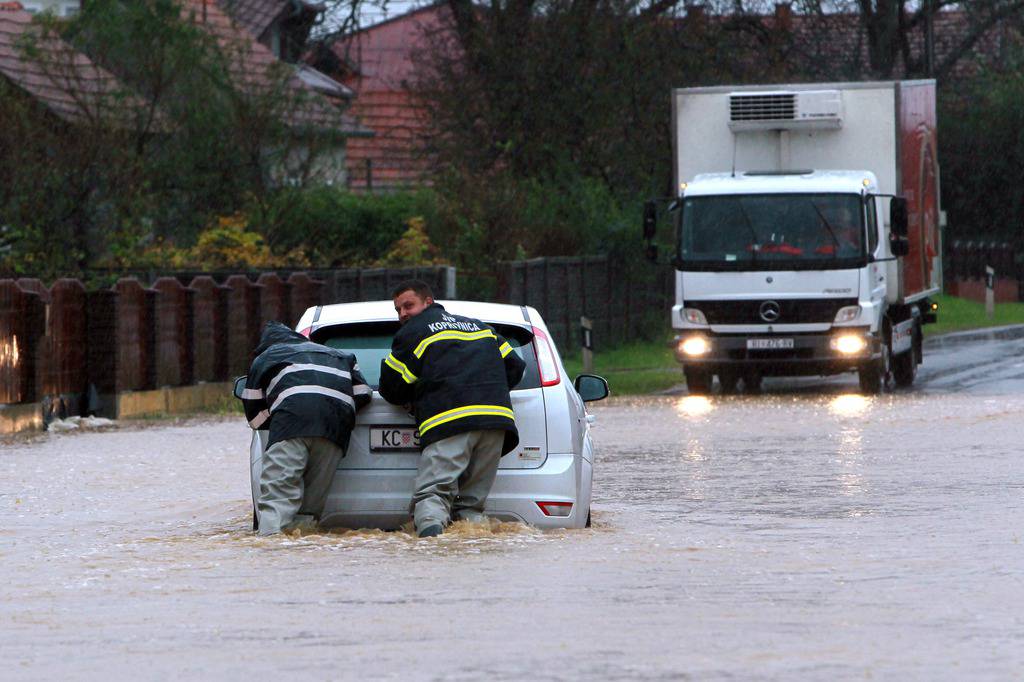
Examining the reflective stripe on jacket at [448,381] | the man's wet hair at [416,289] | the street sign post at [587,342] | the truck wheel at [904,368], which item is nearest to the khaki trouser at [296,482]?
the reflective stripe on jacket at [448,381]

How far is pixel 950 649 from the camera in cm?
713

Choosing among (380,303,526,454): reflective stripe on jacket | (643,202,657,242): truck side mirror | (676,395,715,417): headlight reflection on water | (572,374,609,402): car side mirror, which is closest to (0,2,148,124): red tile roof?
(643,202,657,242): truck side mirror

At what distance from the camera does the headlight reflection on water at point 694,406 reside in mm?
21547

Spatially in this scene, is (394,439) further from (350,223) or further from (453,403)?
(350,223)

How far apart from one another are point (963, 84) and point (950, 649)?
165ft

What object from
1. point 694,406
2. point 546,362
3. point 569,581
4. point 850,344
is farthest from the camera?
point 850,344

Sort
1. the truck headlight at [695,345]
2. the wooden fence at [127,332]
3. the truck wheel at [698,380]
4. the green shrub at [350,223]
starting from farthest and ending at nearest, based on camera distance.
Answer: the green shrub at [350,223]
the truck wheel at [698,380]
the truck headlight at [695,345]
the wooden fence at [127,332]

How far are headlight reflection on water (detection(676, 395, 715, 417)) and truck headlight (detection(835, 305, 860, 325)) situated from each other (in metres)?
1.72

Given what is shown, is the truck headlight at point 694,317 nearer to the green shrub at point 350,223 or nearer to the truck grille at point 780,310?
the truck grille at point 780,310

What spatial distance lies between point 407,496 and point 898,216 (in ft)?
46.8

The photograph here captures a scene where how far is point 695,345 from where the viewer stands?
78.7ft

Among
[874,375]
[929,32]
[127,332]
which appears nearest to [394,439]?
[127,332]

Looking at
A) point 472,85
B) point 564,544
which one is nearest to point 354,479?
point 564,544

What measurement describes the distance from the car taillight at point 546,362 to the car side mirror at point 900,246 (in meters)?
13.5
